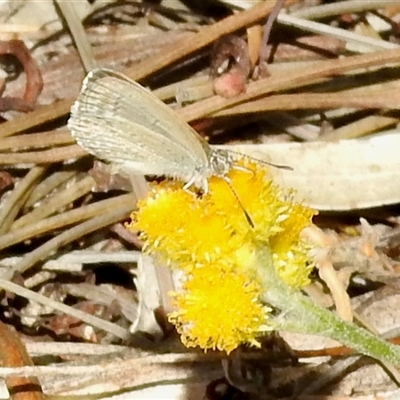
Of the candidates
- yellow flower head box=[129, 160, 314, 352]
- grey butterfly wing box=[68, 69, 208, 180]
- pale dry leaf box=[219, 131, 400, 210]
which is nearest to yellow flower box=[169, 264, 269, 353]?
yellow flower head box=[129, 160, 314, 352]

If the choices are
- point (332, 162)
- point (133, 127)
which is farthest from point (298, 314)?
point (332, 162)

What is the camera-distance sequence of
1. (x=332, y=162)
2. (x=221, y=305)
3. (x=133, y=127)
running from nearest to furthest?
(x=221, y=305), (x=133, y=127), (x=332, y=162)

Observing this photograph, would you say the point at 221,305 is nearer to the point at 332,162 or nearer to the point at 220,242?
the point at 220,242

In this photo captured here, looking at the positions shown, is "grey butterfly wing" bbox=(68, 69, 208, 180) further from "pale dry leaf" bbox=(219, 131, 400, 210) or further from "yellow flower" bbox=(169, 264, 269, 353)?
"pale dry leaf" bbox=(219, 131, 400, 210)

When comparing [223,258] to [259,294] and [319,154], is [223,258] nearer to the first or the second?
[259,294]

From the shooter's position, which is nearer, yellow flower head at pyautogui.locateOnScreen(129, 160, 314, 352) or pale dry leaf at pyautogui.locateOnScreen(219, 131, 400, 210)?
yellow flower head at pyautogui.locateOnScreen(129, 160, 314, 352)

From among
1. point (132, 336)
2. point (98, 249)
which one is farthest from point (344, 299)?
point (98, 249)
